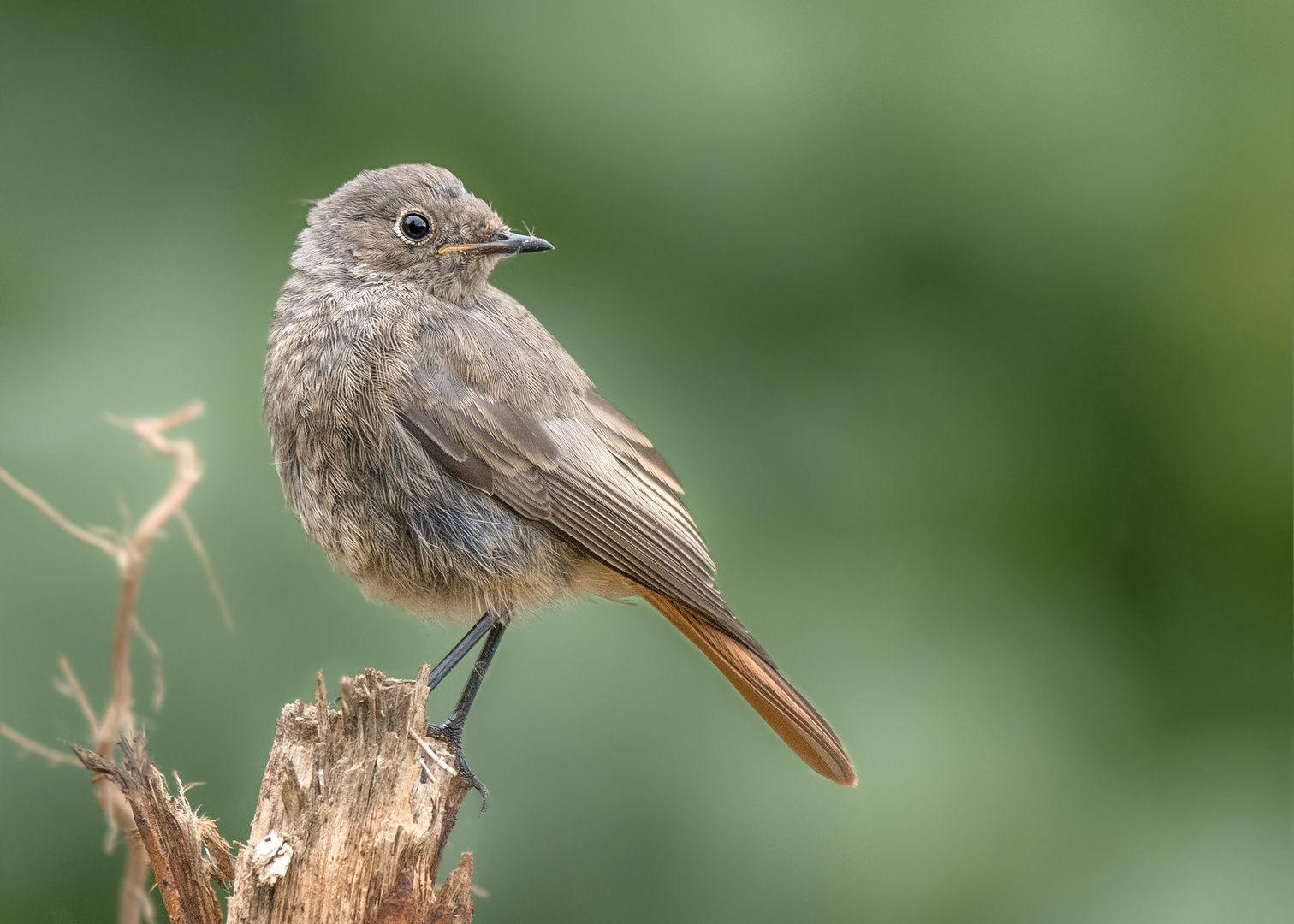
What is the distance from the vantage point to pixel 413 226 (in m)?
3.67

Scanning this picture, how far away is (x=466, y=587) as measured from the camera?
3.47 metres

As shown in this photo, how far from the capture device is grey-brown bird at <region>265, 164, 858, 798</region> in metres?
3.37

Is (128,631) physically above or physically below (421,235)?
below

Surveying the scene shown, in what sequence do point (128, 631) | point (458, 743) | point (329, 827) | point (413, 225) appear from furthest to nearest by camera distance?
1. point (413, 225)
2. point (458, 743)
3. point (128, 631)
4. point (329, 827)

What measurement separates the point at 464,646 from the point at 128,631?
0.85 metres

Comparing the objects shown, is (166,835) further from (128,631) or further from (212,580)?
(212,580)

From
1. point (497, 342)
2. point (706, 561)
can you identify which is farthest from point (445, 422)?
point (706, 561)

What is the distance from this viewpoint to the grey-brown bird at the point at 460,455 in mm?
3365

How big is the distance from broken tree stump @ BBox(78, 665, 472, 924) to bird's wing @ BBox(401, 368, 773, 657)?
25.5 inches

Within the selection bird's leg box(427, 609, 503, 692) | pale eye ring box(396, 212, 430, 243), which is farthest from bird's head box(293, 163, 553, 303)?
bird's leg box(427, 609, 503, 692)

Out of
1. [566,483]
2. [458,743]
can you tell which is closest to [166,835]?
[458,743]

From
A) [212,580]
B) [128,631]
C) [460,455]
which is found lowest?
[128,631]

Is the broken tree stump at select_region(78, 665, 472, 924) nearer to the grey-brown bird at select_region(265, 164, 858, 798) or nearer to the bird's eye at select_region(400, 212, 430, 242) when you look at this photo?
the grey-brown bird at select_region(265, 164, 858, 798)

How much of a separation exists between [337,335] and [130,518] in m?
0.75
